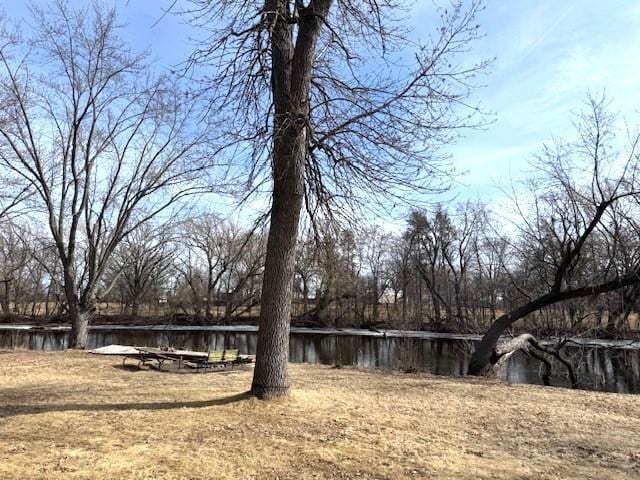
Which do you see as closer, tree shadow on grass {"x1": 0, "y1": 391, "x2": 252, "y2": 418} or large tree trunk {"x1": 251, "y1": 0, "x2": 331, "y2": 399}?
tree shadow on grass {"x1": 0, "y1": 391, "x2": 252, "y2": 418}

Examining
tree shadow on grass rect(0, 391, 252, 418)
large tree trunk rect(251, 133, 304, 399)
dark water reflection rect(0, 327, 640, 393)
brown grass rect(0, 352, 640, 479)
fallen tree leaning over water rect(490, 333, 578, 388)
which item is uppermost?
large tree trunk rect(251, 133, 304, 399)

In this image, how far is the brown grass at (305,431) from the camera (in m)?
4.84

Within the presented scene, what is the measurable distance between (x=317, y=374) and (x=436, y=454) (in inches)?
243

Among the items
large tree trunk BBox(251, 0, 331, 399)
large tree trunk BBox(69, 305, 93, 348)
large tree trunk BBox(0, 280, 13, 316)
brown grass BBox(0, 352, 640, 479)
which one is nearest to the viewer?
brown grass BBox(0, 352, 640, 479)

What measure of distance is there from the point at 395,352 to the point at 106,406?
19.3 metres

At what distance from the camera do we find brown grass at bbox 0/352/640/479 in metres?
4.84

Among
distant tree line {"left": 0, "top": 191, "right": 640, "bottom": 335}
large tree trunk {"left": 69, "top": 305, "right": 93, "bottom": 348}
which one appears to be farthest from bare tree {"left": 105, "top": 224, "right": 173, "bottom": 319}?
large tree trunk {"left": 69, "top": 305, "right": 93, "bottom": 348}

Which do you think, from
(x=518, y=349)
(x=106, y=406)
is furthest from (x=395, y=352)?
(x=106, y=406)

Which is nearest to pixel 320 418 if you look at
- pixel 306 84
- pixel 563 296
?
pixel 306 84

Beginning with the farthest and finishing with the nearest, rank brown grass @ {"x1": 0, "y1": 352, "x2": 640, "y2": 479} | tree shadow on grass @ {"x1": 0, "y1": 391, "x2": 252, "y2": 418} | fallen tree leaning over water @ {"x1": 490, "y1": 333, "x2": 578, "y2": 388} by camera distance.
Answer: fallen tree leaning over water @ {"x1": 490, "y1": 333, "x2": 578, "y2": 388}, tree shadow on grass @ {"x1": 0, "y1": 391, "x2": 252, "y2": 418}, brown grass @ {"x1": 0, "y1": 352, "x2": 640, "y2": 479}

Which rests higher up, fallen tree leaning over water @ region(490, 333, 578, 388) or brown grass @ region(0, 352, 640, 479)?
fallen tree leaning over water @ region(490, 333, 578, 388)

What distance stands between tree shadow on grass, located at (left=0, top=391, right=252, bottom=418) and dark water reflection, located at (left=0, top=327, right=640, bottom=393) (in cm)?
716

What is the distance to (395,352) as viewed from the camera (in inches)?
988

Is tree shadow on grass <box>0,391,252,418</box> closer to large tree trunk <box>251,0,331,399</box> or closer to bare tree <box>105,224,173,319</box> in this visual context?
large tree trunk <box>251,0,331,399</box>
